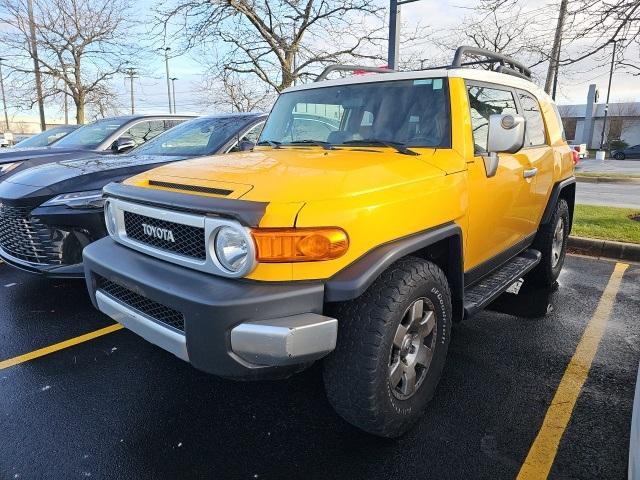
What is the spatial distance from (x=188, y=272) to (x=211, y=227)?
289mm

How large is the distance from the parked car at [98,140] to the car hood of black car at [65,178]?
5.65 feet

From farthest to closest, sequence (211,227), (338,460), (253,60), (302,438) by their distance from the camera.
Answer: (253,60) < (302,438) < (338,460) < (211,227)

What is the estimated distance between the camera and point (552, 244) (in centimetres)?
462

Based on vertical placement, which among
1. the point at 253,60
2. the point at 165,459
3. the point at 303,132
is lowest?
the point at 165,459

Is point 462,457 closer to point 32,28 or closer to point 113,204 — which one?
point 113,204

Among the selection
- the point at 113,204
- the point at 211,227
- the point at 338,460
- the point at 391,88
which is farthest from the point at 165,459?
the point at 391,88

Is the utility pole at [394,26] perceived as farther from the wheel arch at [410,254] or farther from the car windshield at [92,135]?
the wheel arch at [410,254]

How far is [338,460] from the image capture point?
92.5 inches

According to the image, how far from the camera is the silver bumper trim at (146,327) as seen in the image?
7.14 ft

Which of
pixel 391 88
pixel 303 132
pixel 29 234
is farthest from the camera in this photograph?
pixel 29 234

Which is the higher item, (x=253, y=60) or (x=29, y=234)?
(x=253, y=60)

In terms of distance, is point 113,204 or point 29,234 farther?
point 29,234

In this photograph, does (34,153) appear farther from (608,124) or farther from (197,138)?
(608,124)

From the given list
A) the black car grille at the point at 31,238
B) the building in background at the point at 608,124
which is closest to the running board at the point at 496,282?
the black car grille at the point at 31,238
